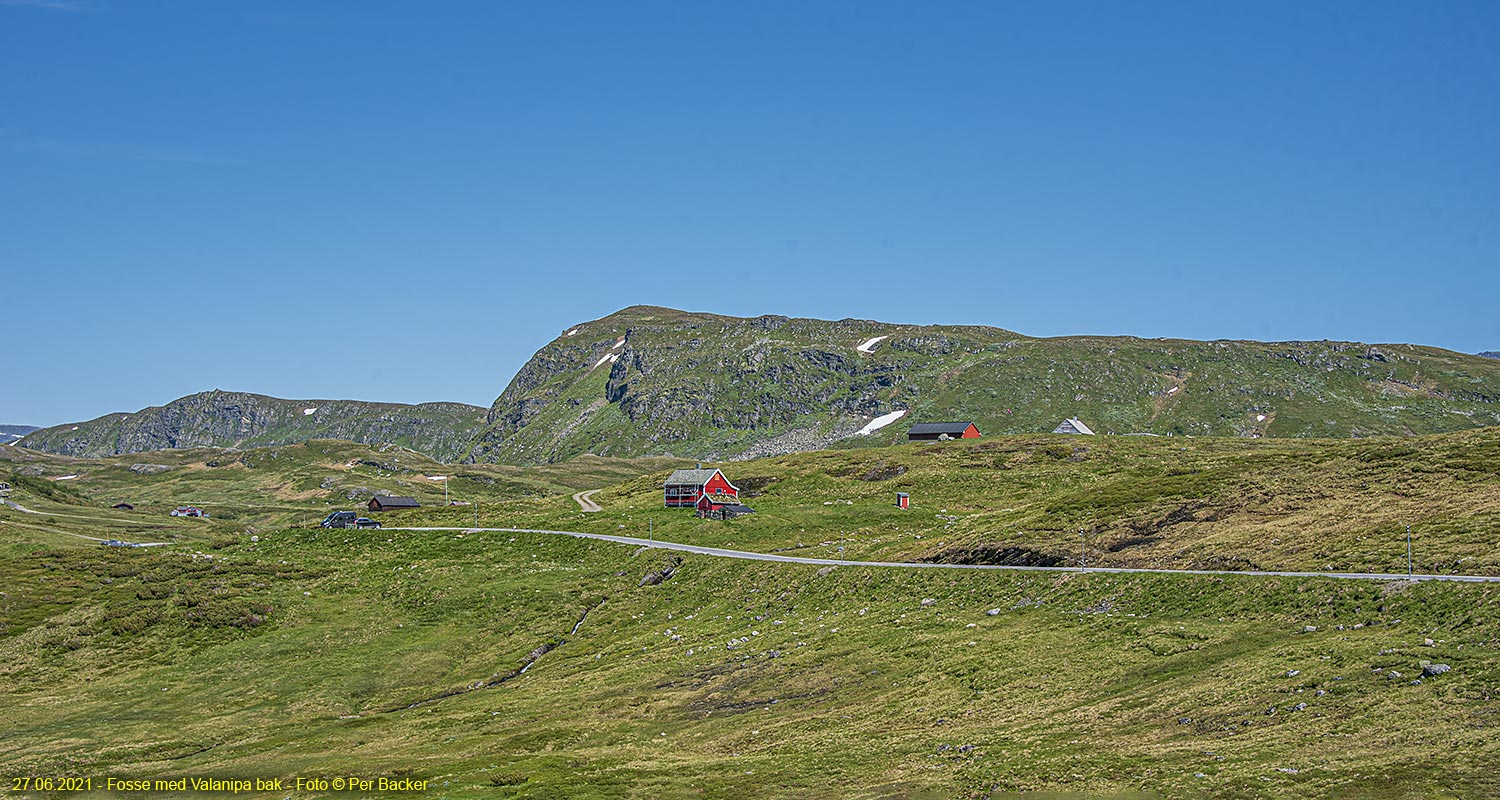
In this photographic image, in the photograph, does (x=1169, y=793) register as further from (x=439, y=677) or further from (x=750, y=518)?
(x=750, y=518)

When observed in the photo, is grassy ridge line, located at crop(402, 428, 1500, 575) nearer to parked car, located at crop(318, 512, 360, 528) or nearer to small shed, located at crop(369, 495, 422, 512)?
parked car, located at crop(318, 512, 360, 528)

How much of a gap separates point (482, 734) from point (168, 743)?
18394mm

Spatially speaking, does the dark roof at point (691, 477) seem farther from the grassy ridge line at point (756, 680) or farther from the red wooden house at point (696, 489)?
the grassy ridge line at point (756, 680)

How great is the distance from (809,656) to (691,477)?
76218 millimetres

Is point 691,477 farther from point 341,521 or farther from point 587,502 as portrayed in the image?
point 341,521

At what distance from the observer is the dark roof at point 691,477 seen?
136250 millimetres

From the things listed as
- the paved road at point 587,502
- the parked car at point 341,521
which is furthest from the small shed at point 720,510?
the parked car at point 341,521

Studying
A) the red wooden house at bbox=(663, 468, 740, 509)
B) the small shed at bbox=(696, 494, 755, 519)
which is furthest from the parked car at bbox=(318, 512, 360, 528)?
the small shed at bbox=(696, 494, 755, 519)

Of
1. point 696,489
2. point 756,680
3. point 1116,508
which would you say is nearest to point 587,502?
point 696,489

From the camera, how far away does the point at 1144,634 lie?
54938 mm

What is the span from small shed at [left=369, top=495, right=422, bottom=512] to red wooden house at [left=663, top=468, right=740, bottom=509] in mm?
51148

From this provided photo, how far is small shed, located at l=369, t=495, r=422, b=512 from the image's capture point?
166 m

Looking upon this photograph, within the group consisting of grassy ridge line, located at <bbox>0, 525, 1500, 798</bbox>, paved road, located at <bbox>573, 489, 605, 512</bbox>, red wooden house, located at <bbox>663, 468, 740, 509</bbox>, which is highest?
red wooden house, located at <bbox>663, 468, 740, 509</bbox>

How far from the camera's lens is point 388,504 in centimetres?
16812
